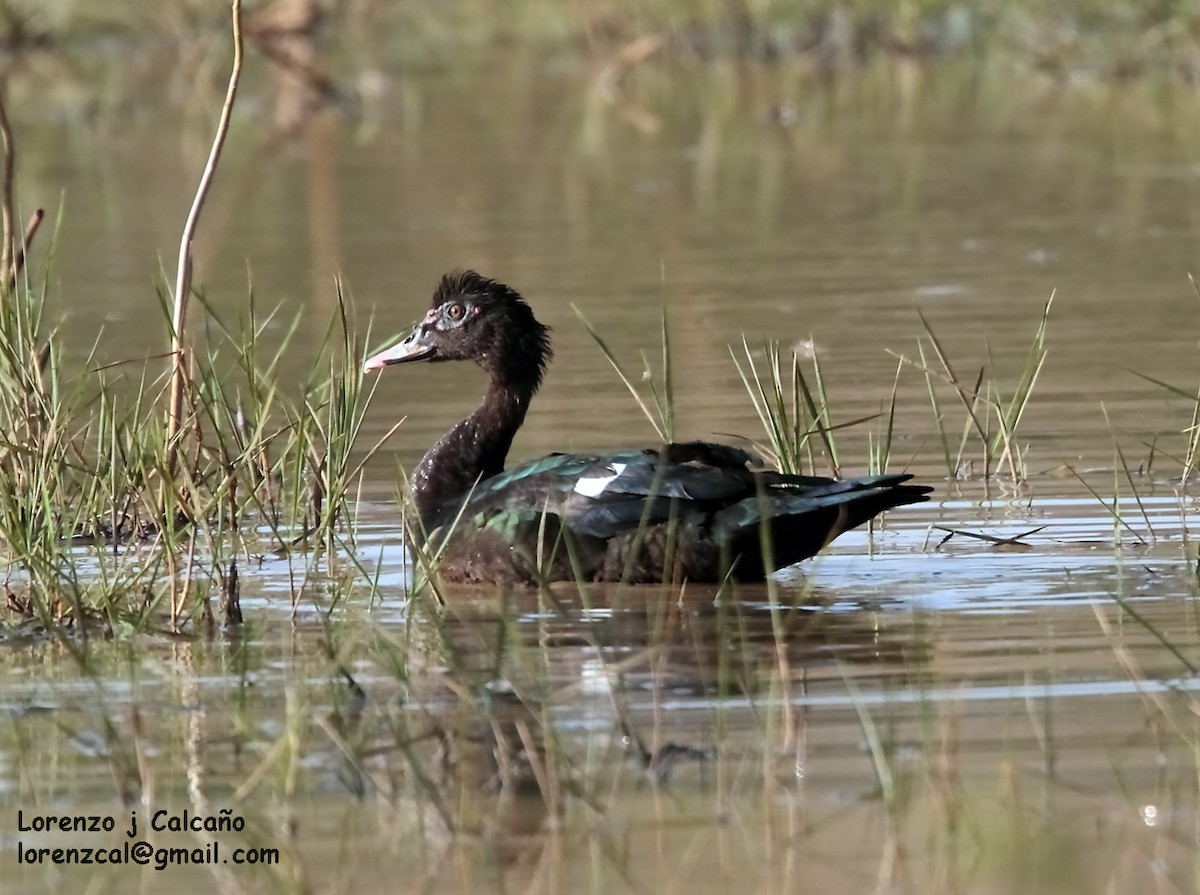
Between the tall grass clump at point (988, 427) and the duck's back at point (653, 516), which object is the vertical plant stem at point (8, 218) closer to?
the duck's back at point (653, 516)

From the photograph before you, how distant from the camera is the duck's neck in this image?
7.05 m

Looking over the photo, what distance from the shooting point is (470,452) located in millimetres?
7117

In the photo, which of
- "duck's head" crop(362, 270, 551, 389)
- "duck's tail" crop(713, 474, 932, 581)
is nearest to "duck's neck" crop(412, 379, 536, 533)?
"duck's head" crop(362, 270, 551, 389)

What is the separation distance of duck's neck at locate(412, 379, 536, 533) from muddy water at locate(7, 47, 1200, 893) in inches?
8.1

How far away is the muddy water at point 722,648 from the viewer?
4.00m

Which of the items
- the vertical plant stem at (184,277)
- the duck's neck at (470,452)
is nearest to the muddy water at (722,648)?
the duck's neck at (470,452)

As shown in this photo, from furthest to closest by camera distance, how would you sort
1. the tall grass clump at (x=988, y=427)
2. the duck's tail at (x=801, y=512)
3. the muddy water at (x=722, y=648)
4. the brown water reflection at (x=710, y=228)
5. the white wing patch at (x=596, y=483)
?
1. the brown water reflection at (x=710, y=228)
2. the tall grass clump at (x=988, y=427)
3. the white wing patch at (x=596, y=483)
4. the duck's tail at (x=801, y=512)
5. the muddy water at (x=722, y=648)

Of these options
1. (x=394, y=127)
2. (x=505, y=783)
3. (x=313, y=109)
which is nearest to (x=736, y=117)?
(x=394, y=127)

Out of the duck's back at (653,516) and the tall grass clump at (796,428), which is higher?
the tall grass clump at (796,428)

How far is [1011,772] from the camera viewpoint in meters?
4.20

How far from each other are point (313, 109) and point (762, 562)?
15.3 m

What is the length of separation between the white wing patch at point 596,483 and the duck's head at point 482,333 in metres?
1.06

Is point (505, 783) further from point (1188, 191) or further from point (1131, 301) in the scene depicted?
point (1188, 191)

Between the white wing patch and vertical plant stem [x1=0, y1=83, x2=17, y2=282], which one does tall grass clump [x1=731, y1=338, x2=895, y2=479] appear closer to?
the white wing patch
